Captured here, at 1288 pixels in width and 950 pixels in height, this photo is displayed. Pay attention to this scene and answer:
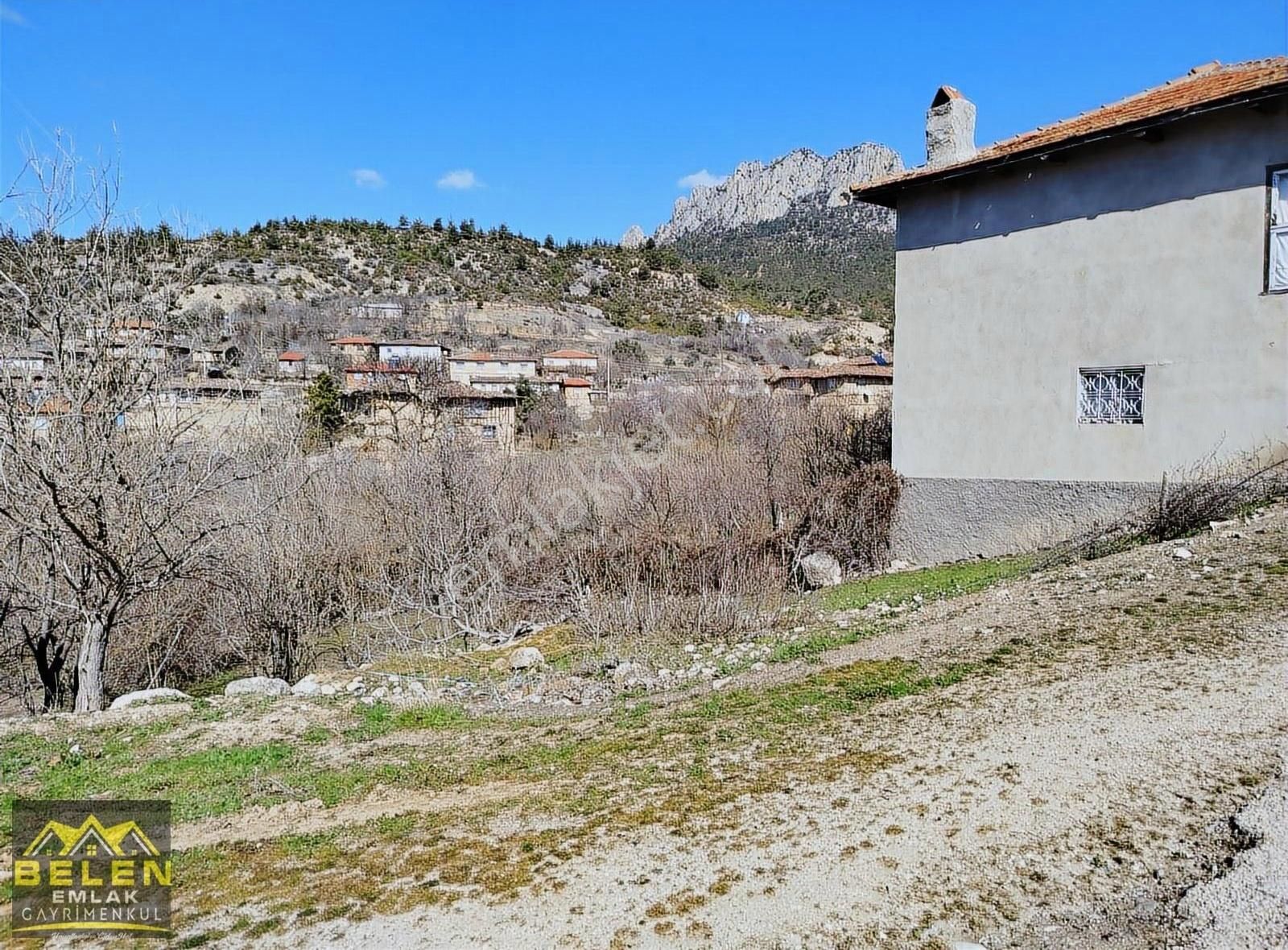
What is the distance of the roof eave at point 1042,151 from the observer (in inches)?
426

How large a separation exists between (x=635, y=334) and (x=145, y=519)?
5829 centimetres

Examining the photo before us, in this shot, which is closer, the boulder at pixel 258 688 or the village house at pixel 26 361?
the boulder at pixel 258 688

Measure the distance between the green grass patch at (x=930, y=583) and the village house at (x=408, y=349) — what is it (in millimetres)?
39165

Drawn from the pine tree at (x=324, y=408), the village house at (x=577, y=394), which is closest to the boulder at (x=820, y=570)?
the pine tree at (x=324, y=408)

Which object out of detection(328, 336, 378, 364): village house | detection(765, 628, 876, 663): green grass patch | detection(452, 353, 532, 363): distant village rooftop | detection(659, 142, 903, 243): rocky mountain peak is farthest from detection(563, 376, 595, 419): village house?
detection(659, 142, 903, 243): rocky mountain peak

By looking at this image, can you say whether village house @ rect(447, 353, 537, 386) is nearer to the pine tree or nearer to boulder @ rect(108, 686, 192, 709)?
the pine tree

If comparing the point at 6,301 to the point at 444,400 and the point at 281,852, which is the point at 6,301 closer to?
the point at 281,852

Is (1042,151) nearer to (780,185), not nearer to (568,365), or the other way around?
(568,365)

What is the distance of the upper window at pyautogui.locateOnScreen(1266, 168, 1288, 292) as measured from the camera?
35.7 ft

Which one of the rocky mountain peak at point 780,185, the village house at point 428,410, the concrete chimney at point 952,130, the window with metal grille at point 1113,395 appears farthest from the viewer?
the rocky mountain peak at point 780,185

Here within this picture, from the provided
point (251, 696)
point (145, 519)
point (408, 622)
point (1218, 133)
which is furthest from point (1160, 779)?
point (408, 622)

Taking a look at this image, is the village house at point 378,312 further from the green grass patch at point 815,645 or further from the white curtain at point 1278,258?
the white curtain at point 1278,258

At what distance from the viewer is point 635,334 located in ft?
218

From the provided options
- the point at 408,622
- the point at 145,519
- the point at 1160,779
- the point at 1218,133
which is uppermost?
the point at 1218,133
